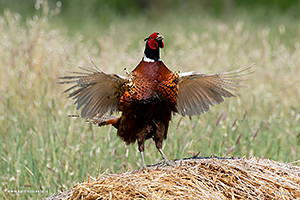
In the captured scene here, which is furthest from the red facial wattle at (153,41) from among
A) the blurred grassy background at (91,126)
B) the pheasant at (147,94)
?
the blurred grassy background at (91,126)

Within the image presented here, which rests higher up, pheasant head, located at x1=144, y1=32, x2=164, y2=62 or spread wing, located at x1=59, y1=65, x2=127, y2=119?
pheasant head, located at x1=144, y1=32, x2=164, y2=62

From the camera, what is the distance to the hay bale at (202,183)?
2541mm

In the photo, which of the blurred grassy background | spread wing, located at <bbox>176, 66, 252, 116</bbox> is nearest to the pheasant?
spread wing, located at <bbox>176, 66, 252, 116</bbox>

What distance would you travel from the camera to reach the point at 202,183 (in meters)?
2.71

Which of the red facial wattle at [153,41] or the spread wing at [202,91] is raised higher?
the red facial wattle at [153,41]

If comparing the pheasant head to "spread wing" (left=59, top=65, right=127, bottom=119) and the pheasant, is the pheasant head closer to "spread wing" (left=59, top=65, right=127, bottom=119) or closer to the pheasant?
the pheasant

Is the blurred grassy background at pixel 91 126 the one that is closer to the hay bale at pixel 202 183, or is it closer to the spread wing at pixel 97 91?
the spread wing at pixel 97 91

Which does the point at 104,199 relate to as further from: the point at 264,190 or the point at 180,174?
the point at 264,190

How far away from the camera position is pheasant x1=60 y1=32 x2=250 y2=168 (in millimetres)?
3244

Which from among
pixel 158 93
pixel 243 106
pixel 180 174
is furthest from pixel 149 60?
pixel 243 106

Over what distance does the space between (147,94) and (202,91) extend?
2.45 feet

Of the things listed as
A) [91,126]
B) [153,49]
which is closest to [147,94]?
[153,49]

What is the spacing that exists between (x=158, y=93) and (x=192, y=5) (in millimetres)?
16194

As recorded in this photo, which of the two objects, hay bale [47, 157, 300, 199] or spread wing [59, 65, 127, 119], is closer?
hay bale [47, 157, 300, 199]
